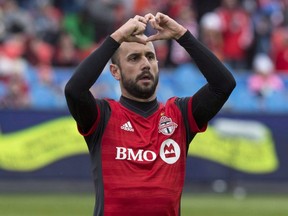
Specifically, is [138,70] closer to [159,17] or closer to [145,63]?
[145,63]

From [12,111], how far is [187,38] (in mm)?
11278

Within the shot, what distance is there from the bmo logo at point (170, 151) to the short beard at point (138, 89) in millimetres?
355

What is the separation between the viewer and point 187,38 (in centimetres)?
702

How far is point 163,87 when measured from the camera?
63.9 ft

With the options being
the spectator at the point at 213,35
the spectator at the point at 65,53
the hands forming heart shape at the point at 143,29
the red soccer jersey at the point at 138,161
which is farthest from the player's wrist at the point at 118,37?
the spectator at the point at 213,35

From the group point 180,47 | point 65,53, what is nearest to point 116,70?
point 65,53

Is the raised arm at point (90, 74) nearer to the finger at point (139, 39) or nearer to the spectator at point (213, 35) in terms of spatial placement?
the finger at point (139, 39)

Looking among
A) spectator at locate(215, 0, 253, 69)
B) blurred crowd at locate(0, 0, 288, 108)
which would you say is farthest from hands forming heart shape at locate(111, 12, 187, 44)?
spectator at locate(215, 0, 253, 69)

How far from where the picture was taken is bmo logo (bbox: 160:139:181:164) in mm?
6914

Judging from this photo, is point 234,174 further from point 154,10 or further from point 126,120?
point 126,120

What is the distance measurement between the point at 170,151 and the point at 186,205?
926 cm

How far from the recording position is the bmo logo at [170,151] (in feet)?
22.7

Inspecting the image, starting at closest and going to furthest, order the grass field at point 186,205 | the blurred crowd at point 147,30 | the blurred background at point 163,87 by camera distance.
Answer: the grass field at point 186,205
the blurred background at point 163,87
the blurred crowd at point 147,30

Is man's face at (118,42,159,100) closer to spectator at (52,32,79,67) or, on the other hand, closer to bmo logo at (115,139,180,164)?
bmo logo at (115,139,180,164)
